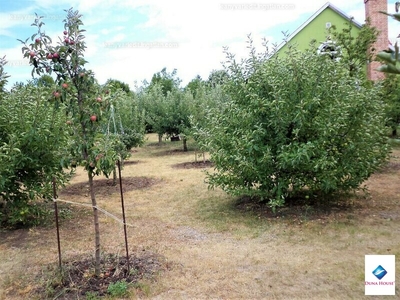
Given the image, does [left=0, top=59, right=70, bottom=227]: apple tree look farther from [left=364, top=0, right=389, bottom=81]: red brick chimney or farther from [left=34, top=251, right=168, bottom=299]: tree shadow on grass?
[left=364, top=0, right=389, bottom=81]: red brick chimney

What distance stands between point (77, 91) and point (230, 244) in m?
2.61

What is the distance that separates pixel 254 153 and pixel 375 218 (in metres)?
1.98

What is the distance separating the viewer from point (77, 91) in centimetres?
342

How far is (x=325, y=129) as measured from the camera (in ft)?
16.5

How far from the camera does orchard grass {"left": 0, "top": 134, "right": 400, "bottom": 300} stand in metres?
3.37

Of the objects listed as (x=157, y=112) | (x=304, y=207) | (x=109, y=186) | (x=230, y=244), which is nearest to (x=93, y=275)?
(x=230, y=244)

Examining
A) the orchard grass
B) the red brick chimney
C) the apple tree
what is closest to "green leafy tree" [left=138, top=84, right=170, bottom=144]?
the orchard grass

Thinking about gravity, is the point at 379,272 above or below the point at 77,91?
below

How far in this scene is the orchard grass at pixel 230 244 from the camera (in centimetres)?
337

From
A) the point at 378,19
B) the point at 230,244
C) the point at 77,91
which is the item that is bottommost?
the point at 230,244

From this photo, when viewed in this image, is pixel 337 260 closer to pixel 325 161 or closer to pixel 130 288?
pixel 325 161

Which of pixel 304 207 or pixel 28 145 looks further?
pixel 304 207

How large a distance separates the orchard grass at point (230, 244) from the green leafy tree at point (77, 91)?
50.3 inches

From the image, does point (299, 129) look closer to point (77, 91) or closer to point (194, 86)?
point (77, 91)
